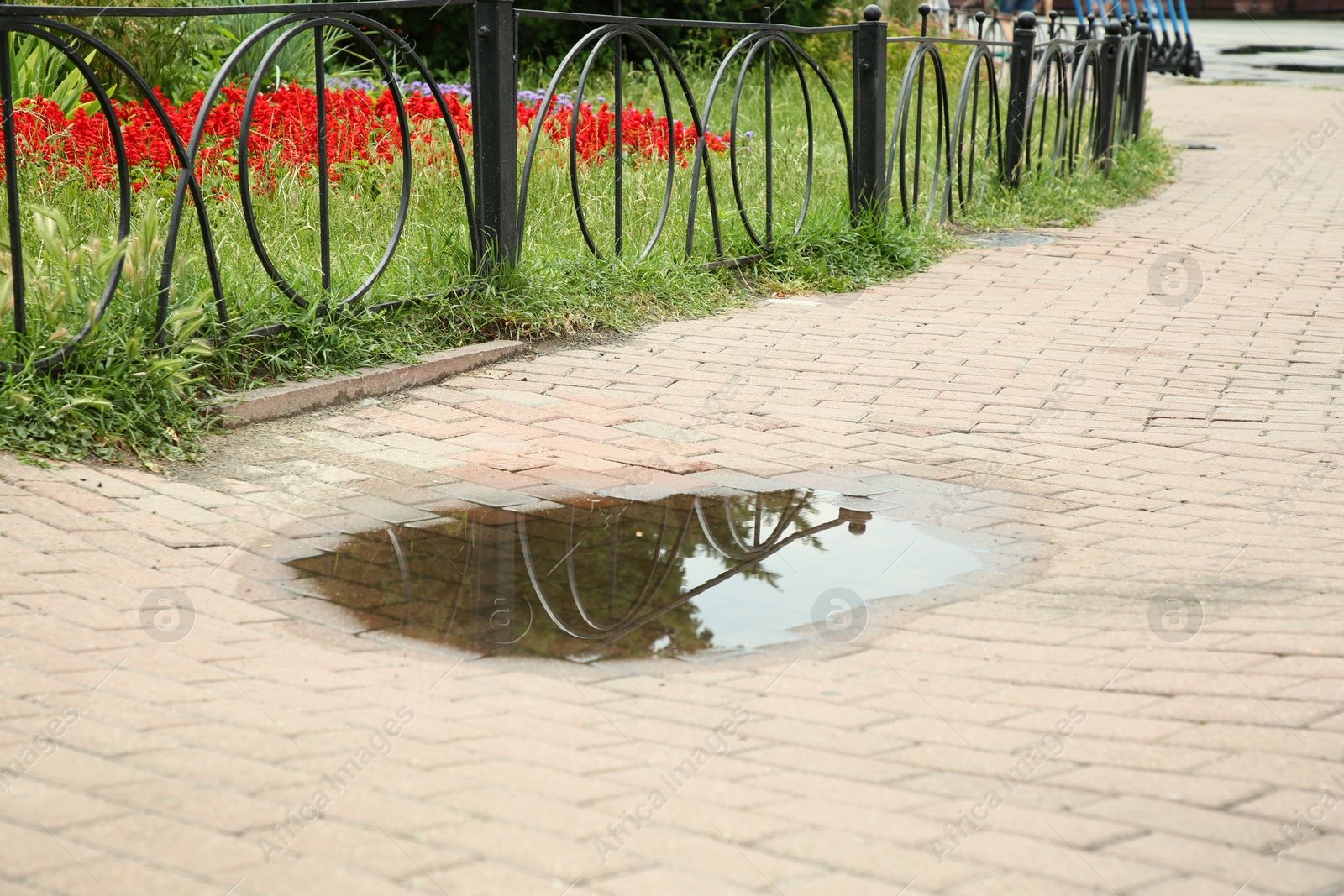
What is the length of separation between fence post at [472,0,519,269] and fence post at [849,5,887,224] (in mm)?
2539

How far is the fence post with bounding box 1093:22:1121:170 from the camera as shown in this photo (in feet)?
37.9

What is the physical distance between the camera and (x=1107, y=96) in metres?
11.6

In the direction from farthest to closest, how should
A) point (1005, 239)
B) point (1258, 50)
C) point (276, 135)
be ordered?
1. point (1258, 50)
2. point (1005, 239)
3. point (276, 135)

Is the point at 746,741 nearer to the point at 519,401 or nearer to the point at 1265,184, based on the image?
the point at 519,401

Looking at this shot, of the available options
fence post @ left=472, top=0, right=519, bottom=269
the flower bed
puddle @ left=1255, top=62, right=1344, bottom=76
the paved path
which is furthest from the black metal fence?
puddle @ left=1255, top=62, right=1344, bottom=76

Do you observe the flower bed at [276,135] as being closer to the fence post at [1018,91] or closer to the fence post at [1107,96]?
the fence post at [1018,91]

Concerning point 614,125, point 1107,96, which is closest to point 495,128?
point 614,125

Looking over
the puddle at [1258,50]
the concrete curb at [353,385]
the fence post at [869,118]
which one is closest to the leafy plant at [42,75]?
the concrete curb at [353,385]

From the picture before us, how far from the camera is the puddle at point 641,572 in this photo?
330cm

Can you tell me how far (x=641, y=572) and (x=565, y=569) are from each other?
0.21m

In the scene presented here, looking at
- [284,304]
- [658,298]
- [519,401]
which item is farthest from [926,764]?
[658,298]

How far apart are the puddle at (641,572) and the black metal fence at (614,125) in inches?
61.9

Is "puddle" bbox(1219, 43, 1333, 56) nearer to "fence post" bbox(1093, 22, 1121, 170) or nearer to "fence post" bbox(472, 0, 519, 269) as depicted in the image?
"fence post" bbox(1093, 22, 1121, 170)

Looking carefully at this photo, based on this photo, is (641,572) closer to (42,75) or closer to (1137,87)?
(42,75)
